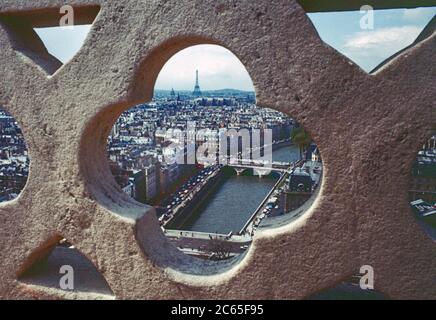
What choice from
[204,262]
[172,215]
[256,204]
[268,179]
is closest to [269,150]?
[268,179]

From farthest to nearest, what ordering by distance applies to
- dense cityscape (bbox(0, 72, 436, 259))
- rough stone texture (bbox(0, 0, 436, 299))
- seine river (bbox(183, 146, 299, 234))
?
1. seine river (bbox(183, 146, 299, 234))
2. dense cityscape (bbox(0, 72, 436, 259))
3. rough stone texture (bbox(0, 0, 436, 299))

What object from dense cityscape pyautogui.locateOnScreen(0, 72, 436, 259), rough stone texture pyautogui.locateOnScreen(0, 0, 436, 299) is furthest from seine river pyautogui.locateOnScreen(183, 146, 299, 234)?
rough stone texture pyautogui.locateOnScreen(0, 0, 436, 299)

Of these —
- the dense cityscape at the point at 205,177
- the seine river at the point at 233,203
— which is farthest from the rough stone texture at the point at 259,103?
the seine river at the point at 233,203

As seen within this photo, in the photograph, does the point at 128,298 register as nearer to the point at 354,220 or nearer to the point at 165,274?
the point at 165,274

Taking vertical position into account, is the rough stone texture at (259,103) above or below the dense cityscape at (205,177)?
above

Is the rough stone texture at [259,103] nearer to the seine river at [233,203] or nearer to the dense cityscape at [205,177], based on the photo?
the dense cityscape at [205,177]

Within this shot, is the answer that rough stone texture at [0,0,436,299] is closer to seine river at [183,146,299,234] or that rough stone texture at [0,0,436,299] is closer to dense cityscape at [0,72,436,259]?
dense cityscape at [0,72,436,259]
